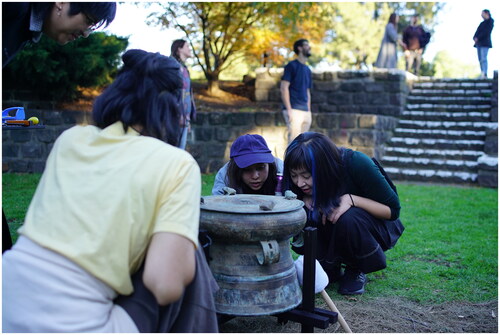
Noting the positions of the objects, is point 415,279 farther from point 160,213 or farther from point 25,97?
point 25,97

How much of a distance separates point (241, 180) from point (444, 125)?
26.3 feet

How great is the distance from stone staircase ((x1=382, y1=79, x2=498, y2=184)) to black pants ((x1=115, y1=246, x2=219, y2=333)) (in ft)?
25.2

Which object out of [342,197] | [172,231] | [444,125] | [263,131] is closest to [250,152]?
[342,197]

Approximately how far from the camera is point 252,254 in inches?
97.2

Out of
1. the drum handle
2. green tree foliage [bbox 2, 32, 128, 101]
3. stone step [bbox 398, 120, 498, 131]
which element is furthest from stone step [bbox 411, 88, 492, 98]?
the drum handle

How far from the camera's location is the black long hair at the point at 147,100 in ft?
5.98

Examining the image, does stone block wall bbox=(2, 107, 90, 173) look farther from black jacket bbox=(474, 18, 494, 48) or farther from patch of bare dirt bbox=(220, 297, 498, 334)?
black jacket bbox=(474, 18, 494, 48)

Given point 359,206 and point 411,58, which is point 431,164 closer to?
point 411,58

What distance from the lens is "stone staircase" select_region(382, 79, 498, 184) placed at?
920 centimetres

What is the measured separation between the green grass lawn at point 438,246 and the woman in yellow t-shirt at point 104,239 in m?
2.05

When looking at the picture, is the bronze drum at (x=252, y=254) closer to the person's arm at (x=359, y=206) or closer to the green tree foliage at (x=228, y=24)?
the person's arm at (x=359, y=206)

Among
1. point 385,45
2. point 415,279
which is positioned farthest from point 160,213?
point 385,45

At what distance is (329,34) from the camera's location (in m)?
27.9

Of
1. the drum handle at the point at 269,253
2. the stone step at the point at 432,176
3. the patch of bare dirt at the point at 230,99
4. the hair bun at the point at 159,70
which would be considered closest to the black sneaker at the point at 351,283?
the drum handle at the point at 269,253
